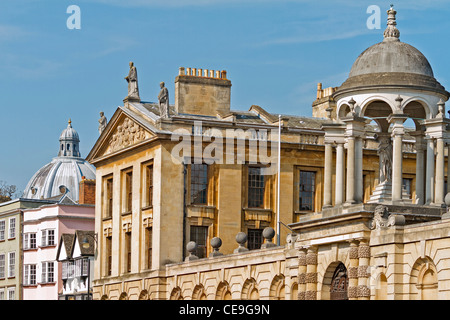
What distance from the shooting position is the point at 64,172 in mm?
154500

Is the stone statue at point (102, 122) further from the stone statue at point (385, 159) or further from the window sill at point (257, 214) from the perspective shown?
the stone statue at point (385, 159)

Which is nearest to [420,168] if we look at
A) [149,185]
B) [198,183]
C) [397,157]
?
[397,157]

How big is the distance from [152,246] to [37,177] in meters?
95.0

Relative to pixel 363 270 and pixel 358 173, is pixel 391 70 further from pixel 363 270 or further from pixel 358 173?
pixel 363 270

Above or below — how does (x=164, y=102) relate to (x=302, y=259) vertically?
above

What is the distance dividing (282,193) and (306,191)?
1.76 metres

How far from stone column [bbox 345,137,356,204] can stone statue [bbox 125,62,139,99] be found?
27862 mm

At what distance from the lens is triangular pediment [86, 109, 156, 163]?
2699 inches

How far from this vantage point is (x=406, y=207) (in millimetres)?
43281

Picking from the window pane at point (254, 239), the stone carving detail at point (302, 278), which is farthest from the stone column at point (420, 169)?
the window pane at point (254, 239)

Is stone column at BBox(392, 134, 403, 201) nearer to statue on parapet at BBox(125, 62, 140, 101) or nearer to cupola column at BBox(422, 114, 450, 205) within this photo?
cupola column at BBox(422, 114, 450, 205)
